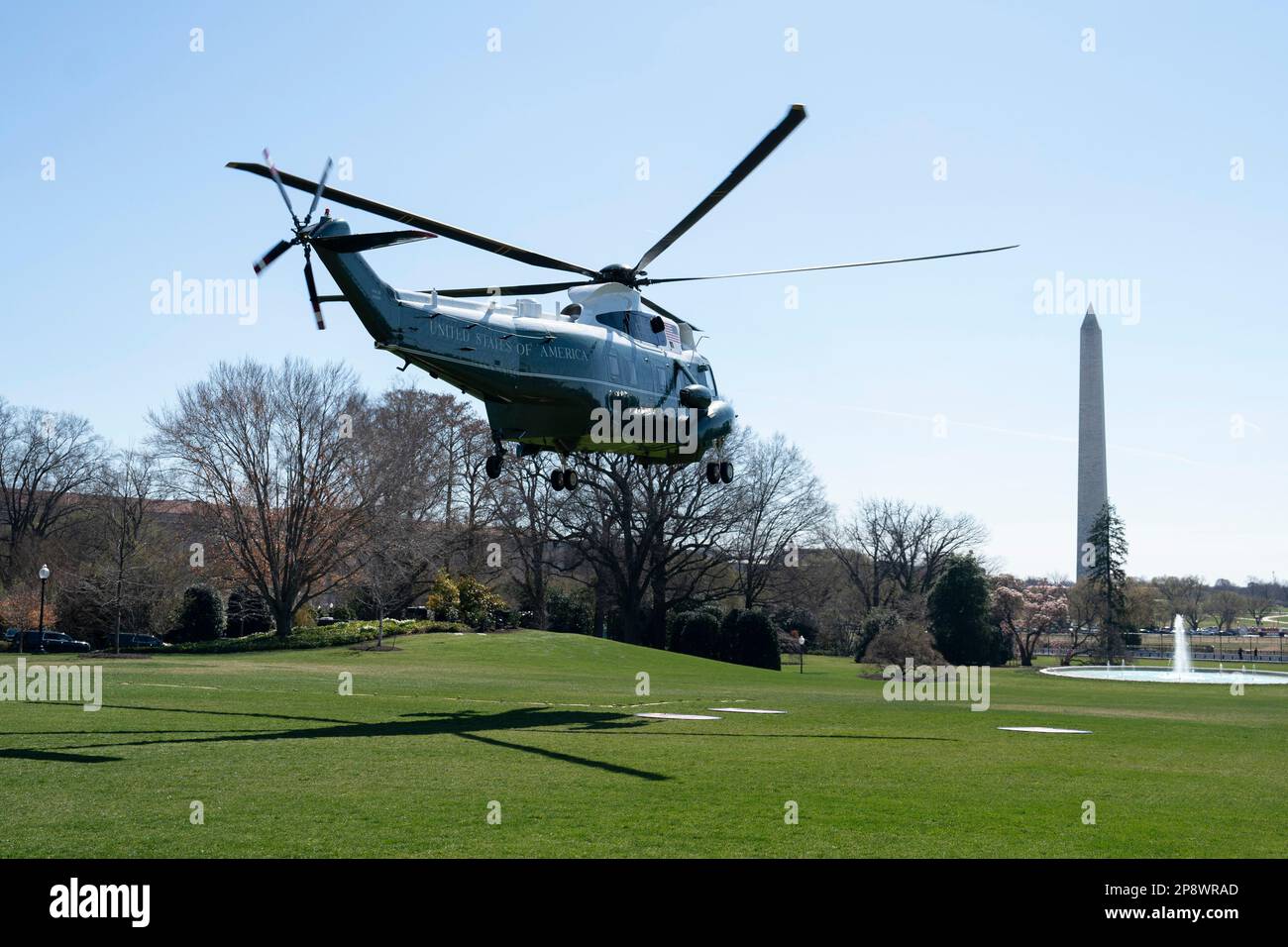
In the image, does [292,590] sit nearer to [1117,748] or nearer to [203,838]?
[1117,748]

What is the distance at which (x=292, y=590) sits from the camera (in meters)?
64.4

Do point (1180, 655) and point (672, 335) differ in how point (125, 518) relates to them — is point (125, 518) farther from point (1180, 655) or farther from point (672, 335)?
point (1180, 655)

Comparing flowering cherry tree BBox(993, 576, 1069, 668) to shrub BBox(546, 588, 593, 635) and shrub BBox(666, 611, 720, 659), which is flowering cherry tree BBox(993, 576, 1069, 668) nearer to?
shrub BBox(666, 611, 720, 659)

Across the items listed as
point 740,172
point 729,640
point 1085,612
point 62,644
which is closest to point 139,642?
point 62,644

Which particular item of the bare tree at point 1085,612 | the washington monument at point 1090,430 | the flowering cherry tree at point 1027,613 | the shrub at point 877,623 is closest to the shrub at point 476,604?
the shrub at point 877,623

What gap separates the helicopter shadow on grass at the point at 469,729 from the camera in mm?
17922

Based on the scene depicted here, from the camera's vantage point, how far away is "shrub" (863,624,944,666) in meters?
59.6

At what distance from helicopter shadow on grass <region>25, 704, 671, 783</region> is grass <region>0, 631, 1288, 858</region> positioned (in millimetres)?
90

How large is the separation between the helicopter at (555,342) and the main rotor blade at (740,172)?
25 mm

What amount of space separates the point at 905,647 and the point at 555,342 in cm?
3850

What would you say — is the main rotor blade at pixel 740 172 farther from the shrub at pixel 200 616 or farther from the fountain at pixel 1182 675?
the shrub at pixel 200 616

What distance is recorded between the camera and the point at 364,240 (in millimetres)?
22281

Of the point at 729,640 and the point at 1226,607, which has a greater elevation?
the point at 729,640
